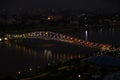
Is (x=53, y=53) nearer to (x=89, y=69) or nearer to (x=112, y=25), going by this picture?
(x=89, y=69)

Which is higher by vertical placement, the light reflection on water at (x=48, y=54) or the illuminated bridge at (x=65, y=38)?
the illuminated bridge at (x=65, y=38)

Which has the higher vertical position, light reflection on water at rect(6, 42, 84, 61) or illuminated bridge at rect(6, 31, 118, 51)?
illuminated bridge at rect(6, 31, 118, 51)

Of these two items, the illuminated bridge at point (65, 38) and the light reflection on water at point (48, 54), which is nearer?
the light reflection on water at point (48, 54)

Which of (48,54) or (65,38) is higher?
(65,38)

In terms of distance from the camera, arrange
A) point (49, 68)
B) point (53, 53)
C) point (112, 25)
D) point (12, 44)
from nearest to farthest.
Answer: point (49, 68), point (53, 53), point (12, 44), point (112, 25)

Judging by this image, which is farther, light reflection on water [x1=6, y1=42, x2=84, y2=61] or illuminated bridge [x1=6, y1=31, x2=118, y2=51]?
illuminated bridge [x1=6, y1=31, x2=118, y2=51]

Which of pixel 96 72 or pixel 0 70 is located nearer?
pixel 96 72

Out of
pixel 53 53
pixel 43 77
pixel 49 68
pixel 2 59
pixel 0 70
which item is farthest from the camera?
pixel 53 53

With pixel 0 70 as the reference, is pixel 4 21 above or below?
above

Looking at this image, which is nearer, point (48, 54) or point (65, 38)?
point (48, 54)

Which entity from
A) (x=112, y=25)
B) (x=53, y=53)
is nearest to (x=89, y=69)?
(x=53, y=53)
